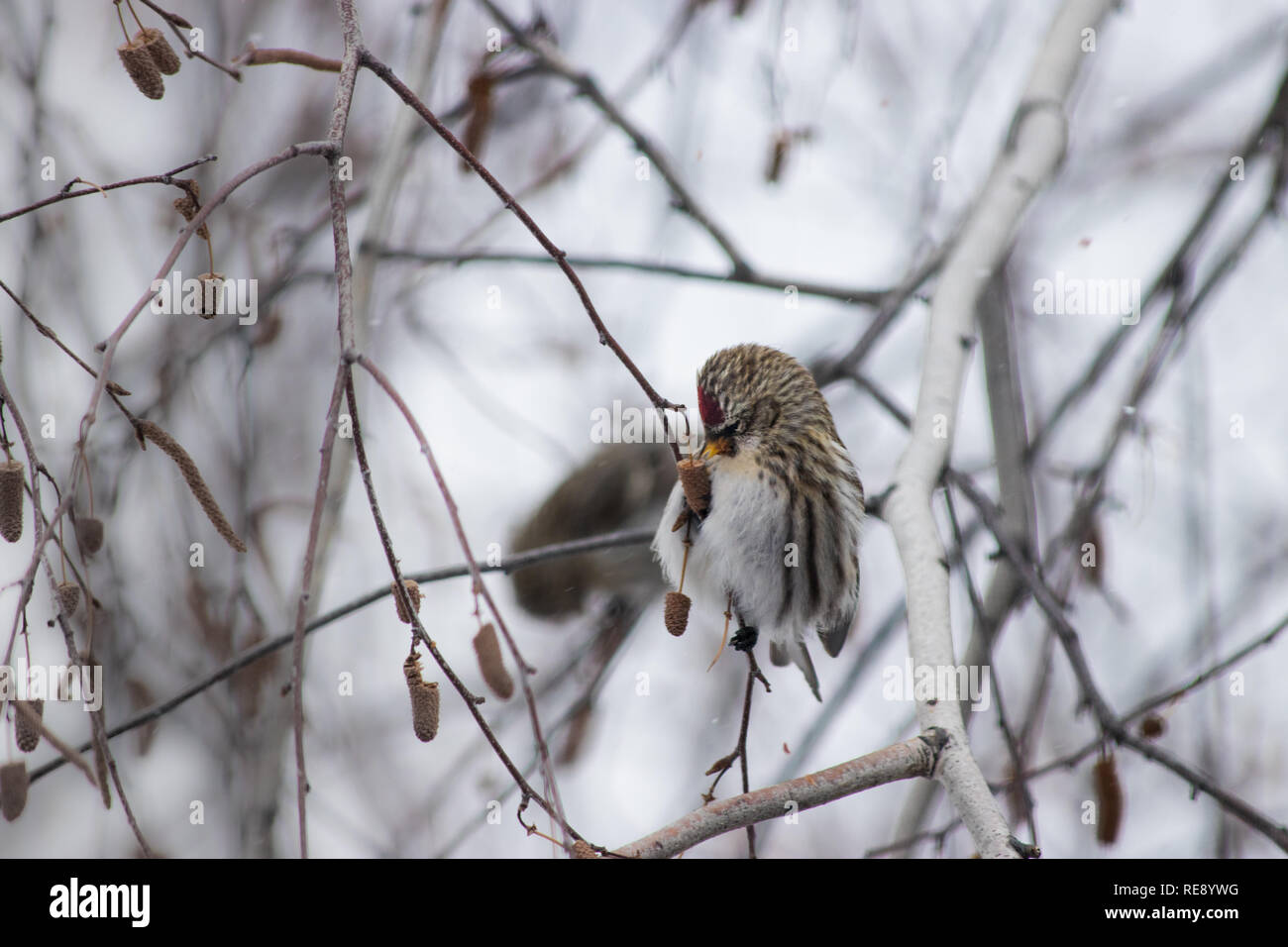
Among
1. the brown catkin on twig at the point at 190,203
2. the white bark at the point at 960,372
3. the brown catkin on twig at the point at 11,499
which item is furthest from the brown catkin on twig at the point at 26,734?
the white bark at the point at 960,372

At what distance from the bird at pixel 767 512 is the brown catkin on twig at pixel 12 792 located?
1338 mm

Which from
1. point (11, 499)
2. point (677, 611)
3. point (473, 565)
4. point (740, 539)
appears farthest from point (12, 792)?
point (740, 539)

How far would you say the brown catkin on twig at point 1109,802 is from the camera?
2197 millimetres

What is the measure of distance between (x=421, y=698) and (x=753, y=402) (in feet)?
4.63

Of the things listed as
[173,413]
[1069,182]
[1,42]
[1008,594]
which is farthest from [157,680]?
[1069,182]

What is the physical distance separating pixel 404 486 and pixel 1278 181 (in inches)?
120

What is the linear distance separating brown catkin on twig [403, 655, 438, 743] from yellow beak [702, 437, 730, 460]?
1.24 m

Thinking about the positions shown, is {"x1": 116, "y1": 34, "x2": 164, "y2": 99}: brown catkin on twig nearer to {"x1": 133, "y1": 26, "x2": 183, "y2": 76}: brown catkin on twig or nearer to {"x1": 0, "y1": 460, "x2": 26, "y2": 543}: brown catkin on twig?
{"x1": 133, "y1": 26, "x2": 183, "y2": 76}: brown catkin on twig

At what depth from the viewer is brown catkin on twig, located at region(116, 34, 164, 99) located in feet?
Answer: 4.93

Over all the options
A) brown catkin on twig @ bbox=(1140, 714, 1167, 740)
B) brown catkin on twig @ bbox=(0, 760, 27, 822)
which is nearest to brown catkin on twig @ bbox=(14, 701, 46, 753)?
brown catkin on twig @ bbox=(0, 760, 27, 822)

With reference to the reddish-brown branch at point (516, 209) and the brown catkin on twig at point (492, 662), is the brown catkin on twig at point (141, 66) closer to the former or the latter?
the reddish-brown branch at point (516, 209)

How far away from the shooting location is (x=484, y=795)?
161 inches

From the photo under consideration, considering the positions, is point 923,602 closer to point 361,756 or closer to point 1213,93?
point 1213,93

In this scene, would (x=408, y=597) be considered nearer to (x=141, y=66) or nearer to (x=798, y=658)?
(x=141, y=66)
